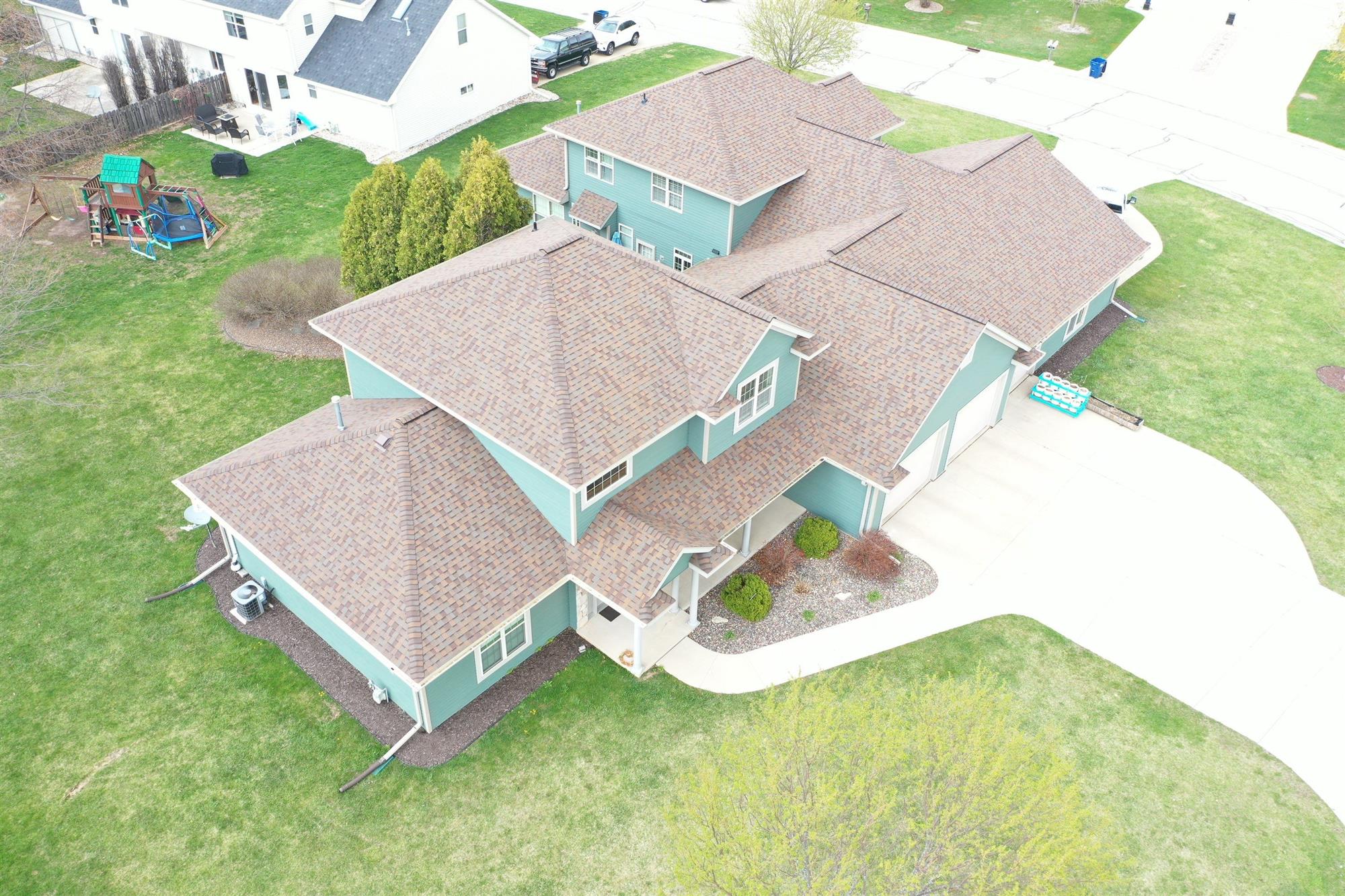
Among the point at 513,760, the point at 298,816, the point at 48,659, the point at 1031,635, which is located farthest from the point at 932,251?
the point at 48,659

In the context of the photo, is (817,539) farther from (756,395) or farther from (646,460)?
(646,460)

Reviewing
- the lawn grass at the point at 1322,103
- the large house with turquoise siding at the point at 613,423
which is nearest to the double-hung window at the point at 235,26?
the large house with turquoise siding at the point at 613,423

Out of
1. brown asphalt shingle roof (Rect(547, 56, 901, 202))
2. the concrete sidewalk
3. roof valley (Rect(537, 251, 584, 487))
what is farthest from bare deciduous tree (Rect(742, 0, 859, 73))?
roof valley (Rect(537, 251, 584, 487))

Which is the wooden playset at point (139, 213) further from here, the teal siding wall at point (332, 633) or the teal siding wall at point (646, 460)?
the teal siding wall at point (646, 460)

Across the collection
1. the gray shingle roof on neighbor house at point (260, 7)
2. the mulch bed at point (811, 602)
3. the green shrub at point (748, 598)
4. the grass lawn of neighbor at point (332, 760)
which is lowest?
the grass lawn of neighbor at point (332, 760)

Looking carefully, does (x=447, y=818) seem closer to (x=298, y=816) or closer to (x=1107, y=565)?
(x=298, y=816)

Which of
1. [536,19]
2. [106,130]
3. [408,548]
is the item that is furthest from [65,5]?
[408,548]
